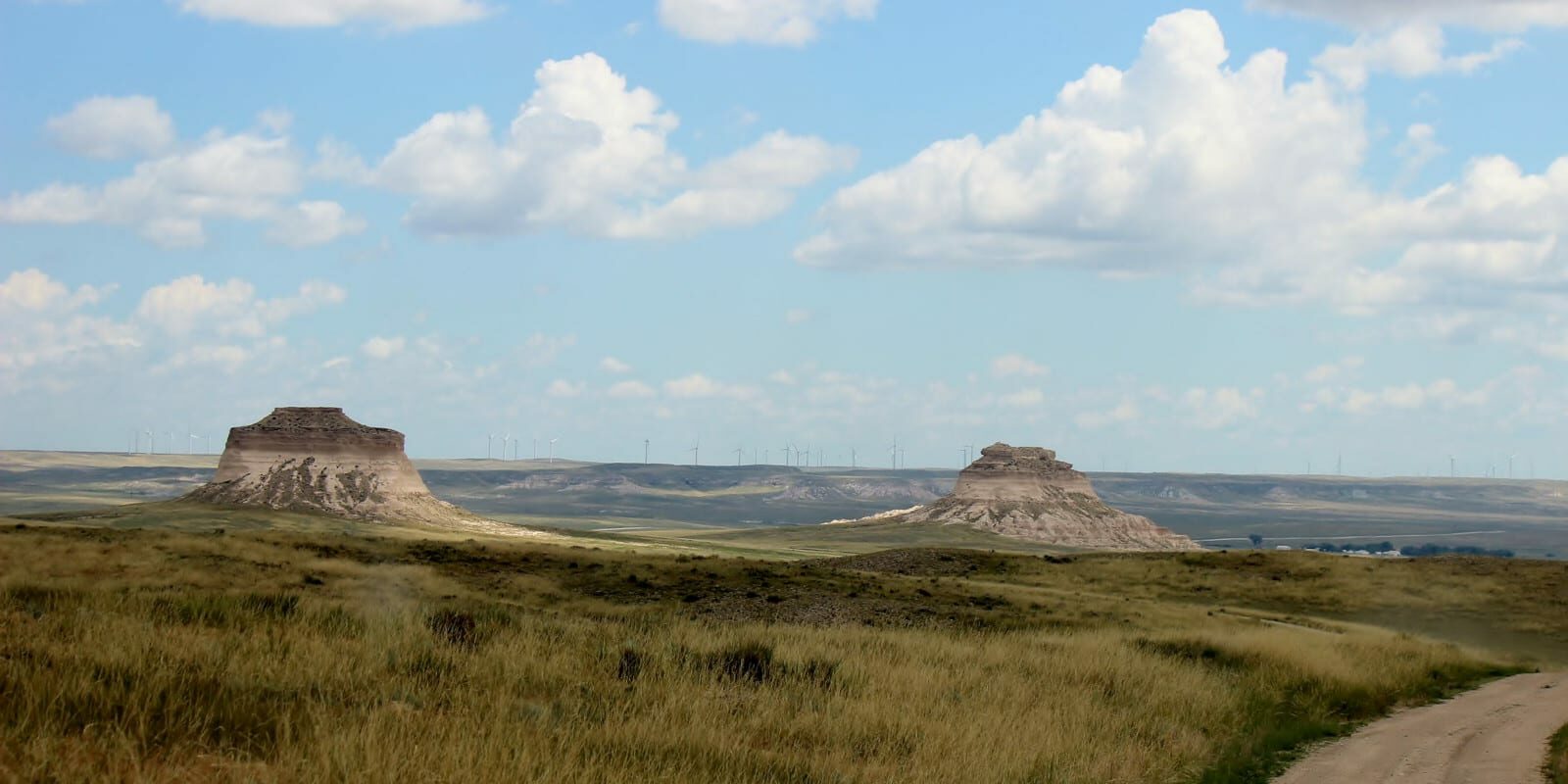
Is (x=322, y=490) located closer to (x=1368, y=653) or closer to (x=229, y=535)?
(x=229, y=535)

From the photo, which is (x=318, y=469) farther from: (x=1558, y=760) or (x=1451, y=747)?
(x=1558, y=760)

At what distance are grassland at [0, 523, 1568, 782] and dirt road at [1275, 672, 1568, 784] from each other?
3.06ft

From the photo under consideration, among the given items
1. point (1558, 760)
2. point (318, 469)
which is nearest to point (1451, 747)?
point (1558, 760)

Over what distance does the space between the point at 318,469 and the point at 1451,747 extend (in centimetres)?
13282

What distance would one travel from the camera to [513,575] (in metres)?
49.2

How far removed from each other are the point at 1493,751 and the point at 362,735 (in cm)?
1668

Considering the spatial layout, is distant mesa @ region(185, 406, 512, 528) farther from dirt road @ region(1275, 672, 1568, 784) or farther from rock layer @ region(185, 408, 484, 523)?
dirt road @ region(1275, 672, 1568, 784)

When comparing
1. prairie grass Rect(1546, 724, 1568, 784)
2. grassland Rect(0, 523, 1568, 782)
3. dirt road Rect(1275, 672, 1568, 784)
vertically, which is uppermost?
grassland Rect(0, 523, 1568, 782)

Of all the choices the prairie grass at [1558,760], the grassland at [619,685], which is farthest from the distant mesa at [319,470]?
the prairie grass at [1558,760]

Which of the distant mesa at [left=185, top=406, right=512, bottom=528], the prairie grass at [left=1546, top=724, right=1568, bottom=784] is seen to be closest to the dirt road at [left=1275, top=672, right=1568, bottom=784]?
the prairie grass at [left=1546, top=724, right=1568, bottom=784]

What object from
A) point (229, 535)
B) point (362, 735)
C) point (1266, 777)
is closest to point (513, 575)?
point (229, 535)

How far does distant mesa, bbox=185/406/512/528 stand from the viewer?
138 meters

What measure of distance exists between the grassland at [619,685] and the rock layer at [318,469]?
96477mm

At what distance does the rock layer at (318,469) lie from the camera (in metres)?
138
